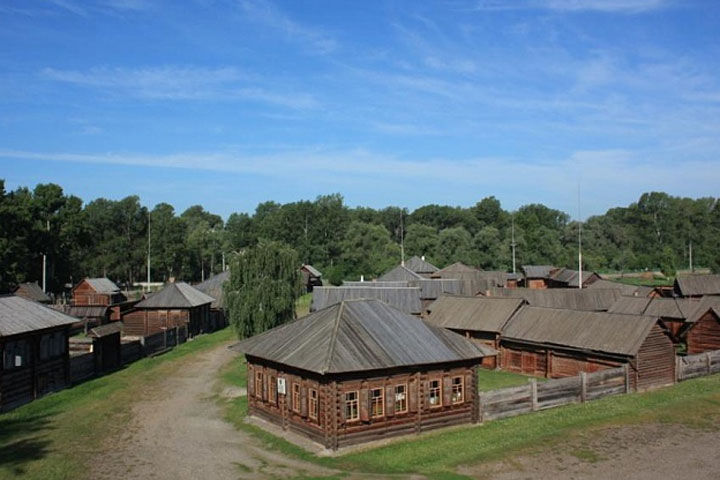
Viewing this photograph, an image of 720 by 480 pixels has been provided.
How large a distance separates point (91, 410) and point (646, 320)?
2654 centimetres

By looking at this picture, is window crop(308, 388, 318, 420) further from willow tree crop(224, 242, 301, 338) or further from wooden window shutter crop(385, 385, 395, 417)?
willow tree crop(224, 242, 301, 338)

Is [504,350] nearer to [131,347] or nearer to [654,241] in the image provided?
[131,347]

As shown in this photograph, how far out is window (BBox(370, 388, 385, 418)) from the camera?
21.9 m

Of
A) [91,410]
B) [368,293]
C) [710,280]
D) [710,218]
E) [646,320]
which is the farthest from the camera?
[710,218]

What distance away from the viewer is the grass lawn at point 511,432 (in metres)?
19.7

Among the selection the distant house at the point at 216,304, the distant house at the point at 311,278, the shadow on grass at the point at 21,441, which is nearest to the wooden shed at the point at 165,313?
the distant house at the point at 216,304

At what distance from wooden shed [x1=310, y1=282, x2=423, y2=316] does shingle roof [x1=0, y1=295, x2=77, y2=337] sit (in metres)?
22.7

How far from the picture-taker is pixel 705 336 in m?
41.4

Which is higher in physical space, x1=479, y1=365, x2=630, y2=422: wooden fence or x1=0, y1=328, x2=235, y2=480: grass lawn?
x1=479, y1=365, x2=630, y2=422: wooden fence

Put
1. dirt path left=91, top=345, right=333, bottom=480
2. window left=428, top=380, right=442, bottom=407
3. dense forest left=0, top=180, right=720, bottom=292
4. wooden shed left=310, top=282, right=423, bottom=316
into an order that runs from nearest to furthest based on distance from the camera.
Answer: dirt path left=91, top=345, right=333, bottom=480, window left=428, top=380, right=442, bottom=407, wooden shed left=310, top=282, right=423, bottom=316, dense forest left=0, top=180, right=720, bottom=292

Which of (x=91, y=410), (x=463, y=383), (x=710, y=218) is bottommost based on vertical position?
(x=91, y=410)

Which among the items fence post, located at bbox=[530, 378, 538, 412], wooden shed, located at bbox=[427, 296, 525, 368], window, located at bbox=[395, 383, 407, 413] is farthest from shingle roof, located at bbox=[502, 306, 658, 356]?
window, located at bbox=[395, 383, 407, 413]

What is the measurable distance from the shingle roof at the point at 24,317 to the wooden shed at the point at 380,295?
2269 centimetres

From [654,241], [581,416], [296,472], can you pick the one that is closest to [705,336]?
[581,416]
